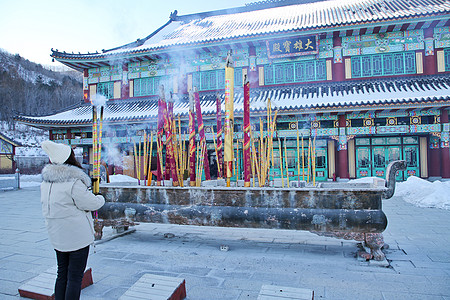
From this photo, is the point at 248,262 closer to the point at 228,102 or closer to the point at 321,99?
the point at 228,102

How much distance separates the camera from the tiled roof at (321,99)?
345 inches

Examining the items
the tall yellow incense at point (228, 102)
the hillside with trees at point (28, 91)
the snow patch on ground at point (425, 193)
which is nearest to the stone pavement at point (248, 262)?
the tall yellow incense at point (228, 102)

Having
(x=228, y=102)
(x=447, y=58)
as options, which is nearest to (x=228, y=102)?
(x=228, y=102)

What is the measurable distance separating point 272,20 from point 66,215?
12900 mm

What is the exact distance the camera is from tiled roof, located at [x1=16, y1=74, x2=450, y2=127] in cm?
876

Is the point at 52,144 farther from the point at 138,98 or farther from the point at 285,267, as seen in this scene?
the point at 138,98

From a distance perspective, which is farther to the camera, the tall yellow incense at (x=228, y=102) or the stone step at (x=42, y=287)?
the tall yellow incense at (x=228, y=102)

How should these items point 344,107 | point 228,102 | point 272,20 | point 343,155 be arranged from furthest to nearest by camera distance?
1. point 272,20
2. point 343,155
3. point 344,107
4. point 228,102

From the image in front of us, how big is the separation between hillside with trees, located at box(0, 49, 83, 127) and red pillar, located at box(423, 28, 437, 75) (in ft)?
97.2

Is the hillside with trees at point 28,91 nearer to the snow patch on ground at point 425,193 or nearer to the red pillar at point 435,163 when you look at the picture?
the snow patch on ground at point 425,193

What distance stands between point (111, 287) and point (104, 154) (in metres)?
10.5

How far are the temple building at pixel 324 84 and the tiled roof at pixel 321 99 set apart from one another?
0.11ft

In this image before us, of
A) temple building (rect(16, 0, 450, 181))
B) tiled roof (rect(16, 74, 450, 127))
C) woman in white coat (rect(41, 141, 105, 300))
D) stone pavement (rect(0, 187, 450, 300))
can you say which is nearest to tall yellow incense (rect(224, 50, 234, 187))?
stone pavement (rect(0, 187, 450, 300))

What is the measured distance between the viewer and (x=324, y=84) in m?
10.7
